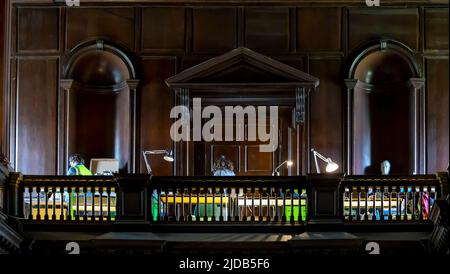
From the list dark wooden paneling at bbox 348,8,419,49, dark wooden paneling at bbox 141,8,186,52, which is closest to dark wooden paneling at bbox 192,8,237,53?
dark wooden paneling at bbox 141,8,186,52

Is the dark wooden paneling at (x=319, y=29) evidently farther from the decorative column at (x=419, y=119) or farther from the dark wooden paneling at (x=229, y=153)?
the dark wooden paneling at (x=229, y=153)

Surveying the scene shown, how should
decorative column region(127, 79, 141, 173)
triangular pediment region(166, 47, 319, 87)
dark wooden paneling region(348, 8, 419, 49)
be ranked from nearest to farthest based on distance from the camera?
triangular pediment region(166, 47, 319, 87) < decorative column region(127, 79, 141, 173) < dark wooden paneling region(348, 8, 419, 49)

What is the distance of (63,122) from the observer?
14727 mm

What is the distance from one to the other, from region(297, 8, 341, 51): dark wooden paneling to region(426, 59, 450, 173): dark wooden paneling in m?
1.84

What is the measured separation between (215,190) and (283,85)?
4852mm

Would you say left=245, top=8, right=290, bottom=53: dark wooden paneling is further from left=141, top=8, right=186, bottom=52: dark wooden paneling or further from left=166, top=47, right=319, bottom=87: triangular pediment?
left=141, top=8, right=186, bottom=52: dark wooden paneling

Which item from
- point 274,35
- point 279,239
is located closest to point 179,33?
point 274,35

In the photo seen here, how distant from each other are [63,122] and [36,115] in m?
0.53

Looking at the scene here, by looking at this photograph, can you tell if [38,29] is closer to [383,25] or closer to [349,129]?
[349,129]

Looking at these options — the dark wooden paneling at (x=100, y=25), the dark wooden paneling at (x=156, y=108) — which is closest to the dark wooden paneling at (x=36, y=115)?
the dark wooden paneling at (x=100, y=25)

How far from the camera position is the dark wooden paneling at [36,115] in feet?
48.1

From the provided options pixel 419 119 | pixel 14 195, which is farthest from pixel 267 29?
pixel 14 195

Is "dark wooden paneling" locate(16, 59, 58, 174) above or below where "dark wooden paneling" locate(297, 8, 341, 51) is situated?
below

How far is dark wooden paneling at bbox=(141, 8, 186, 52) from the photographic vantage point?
14.8m
